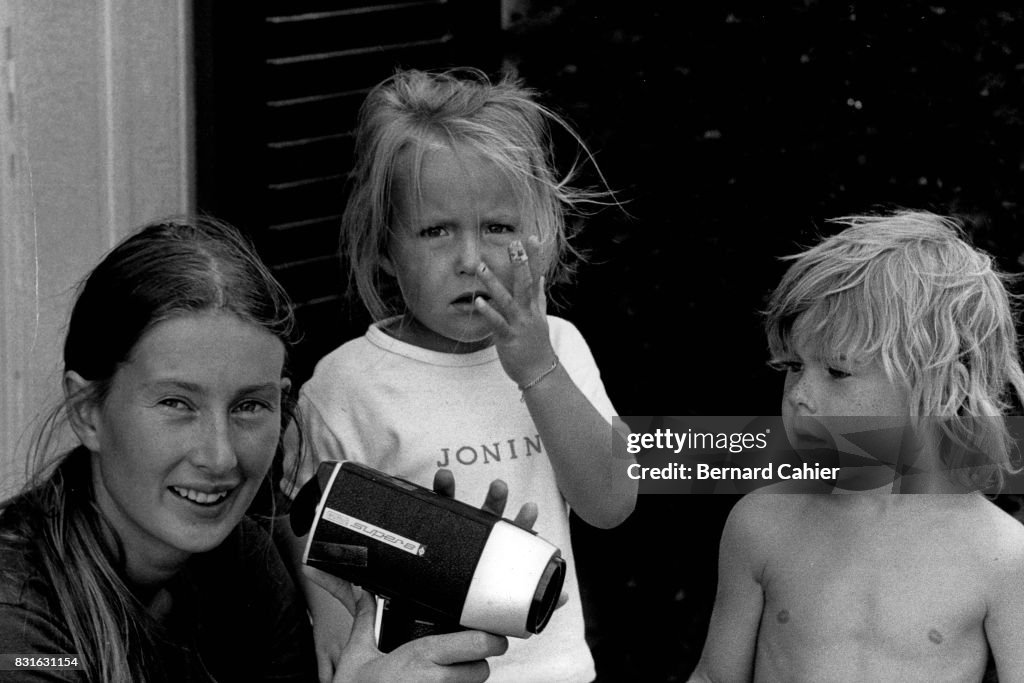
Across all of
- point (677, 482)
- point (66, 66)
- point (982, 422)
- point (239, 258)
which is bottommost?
point (677, 482)

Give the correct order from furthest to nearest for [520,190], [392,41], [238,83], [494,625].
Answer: [392,41] → [238,83] → [520,190] → [494,625]

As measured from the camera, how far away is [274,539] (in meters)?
2.30

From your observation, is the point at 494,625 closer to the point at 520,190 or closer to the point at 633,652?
the point at 520,190

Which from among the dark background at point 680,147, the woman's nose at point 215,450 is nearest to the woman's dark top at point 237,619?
the woman's nose at point 215,450

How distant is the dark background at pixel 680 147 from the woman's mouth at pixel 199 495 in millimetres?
876

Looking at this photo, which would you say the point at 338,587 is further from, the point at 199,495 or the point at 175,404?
the point at 175,404

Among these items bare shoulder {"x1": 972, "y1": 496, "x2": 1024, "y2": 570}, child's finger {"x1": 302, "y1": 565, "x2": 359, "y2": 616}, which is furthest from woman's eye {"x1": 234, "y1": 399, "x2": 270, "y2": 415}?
bare shoulder {"x1": 972, "y1": 496, "x2": 1024, "y2": 570}

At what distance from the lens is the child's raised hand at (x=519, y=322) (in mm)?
2125

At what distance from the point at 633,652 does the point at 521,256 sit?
1323 mm

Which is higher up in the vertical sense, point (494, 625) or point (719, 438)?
point (494, 625)

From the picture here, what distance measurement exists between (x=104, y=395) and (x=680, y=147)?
1401 millimetres

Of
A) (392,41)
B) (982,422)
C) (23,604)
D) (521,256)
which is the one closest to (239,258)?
(521,256)

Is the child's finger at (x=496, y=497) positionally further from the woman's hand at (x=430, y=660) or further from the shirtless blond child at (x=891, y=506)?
the shirtless blond child at (x=891, y=506)

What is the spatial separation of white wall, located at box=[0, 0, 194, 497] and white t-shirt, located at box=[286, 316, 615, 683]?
48 cm
